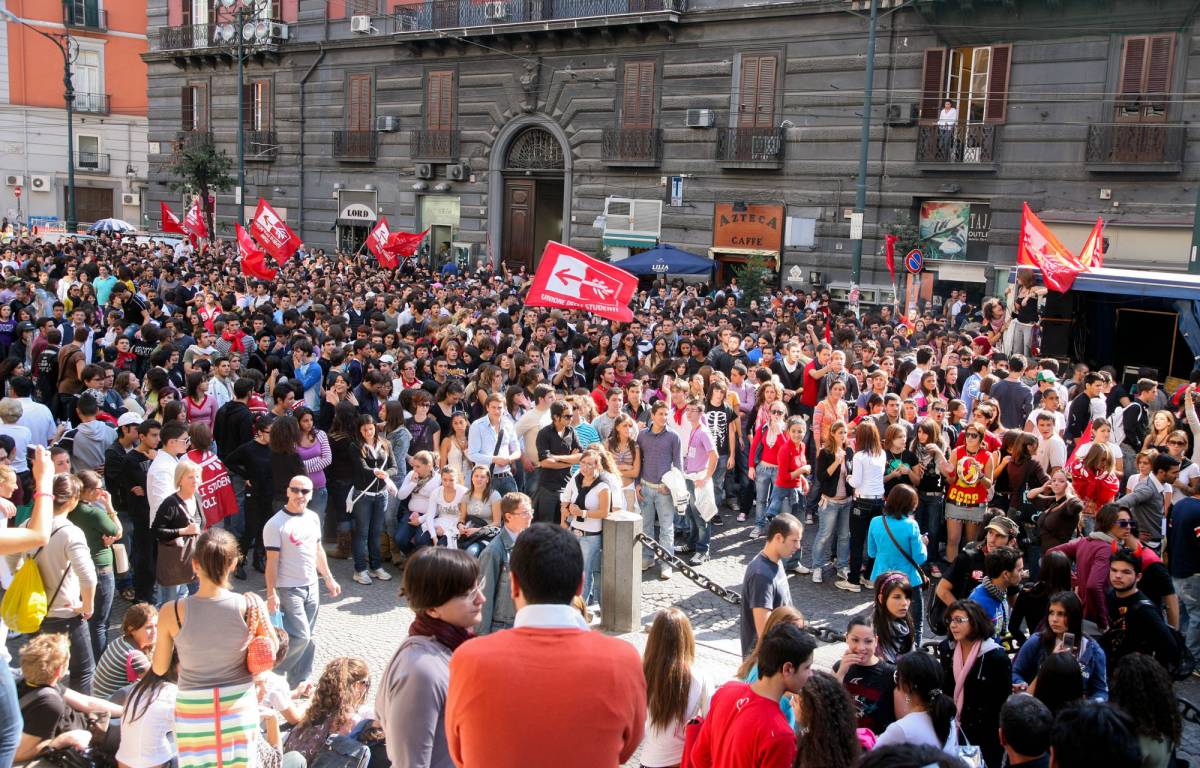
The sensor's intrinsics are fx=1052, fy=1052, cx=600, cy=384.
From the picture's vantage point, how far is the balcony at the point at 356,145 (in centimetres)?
3359

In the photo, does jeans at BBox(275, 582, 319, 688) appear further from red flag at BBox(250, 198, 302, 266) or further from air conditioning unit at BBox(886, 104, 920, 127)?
air conditioning unit at BBox(886, 104, 920, 127)

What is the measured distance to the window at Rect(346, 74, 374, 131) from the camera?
111ft

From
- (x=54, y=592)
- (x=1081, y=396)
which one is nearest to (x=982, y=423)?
(x=1081, y=396)

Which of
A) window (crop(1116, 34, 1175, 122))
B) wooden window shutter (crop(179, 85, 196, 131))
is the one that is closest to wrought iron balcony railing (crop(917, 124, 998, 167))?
window (crop(1116, 34, 1175, 122))

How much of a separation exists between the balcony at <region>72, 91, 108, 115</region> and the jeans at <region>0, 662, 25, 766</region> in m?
51.6

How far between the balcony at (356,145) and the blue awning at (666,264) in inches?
500

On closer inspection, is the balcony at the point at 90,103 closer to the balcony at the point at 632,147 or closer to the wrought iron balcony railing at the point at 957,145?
the balcony at the point at 632,147

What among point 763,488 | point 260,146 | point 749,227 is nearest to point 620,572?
point 763,488

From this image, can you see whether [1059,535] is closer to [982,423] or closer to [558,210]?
[982,423]

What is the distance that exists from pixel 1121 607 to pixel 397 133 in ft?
98.1

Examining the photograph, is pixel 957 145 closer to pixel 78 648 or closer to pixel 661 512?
pixel 661 512

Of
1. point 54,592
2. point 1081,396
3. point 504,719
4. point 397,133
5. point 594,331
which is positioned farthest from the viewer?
point 397,133

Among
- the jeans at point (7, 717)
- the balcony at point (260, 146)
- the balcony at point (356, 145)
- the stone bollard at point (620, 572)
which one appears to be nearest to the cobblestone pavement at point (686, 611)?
the stone bollard at point (620, 572)

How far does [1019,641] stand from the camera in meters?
6.50
